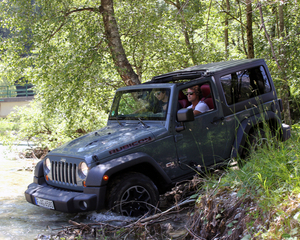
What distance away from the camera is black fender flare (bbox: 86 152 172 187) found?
12.6ft

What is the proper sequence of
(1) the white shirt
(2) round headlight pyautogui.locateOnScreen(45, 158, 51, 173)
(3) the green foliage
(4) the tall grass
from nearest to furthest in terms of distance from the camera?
(4) the tall grass, (2) round headlight pyautogui.locateOnScreen(45, 158, 51, 173), (1) the white shirt, (3) the green foliage

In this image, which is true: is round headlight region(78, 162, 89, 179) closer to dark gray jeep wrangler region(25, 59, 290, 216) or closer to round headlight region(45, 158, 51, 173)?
dark gray jeep wrangler region(25, 59, 290, 216)

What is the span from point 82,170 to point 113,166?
1.57 feet

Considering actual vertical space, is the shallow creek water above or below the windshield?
below

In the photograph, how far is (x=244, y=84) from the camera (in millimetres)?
5629

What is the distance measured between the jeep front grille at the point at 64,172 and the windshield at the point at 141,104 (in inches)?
53.1

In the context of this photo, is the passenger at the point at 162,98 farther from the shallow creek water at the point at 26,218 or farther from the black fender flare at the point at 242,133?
the shallow creek water at the point at 26,218

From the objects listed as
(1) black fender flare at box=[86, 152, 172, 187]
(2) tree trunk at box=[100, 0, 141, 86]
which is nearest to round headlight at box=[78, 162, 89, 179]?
(1) black fender flare at box=[86, 152, 172, 187]

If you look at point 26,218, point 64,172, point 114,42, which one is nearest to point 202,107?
point 64,172

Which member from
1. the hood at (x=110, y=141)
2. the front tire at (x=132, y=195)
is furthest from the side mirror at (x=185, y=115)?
the front tire at (x=132, y=195)

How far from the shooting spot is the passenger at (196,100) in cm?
516

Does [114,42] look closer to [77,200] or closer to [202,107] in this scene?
[202,107]

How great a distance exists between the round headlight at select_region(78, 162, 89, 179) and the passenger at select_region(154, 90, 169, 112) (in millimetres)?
1423

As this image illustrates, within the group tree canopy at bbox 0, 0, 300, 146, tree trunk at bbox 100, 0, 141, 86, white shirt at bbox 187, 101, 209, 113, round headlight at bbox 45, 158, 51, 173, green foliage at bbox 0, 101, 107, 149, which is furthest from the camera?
green foliage at bbox 0, 101, 107, 149
